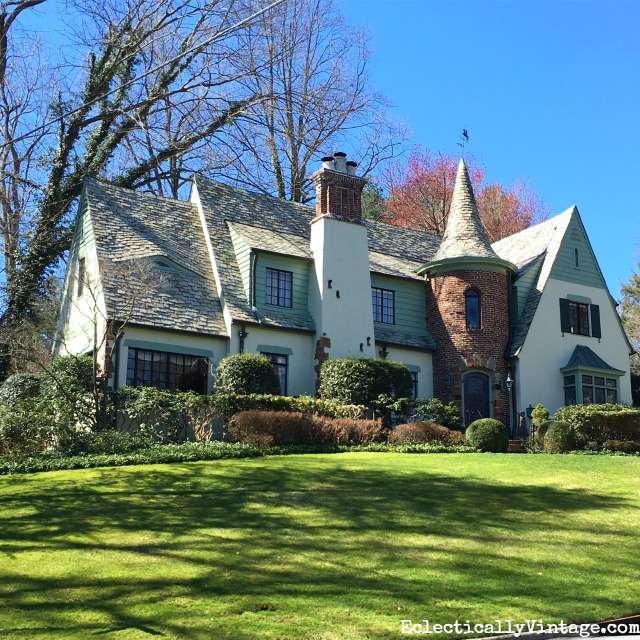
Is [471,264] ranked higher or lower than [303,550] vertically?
higher

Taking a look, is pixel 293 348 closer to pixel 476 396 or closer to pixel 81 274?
pixel 476 396

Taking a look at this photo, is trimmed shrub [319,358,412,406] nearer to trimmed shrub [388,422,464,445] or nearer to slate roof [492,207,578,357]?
trimmed shrub [388,422,464,445]

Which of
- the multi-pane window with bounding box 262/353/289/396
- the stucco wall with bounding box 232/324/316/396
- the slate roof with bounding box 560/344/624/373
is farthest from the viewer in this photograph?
the slate roof with bounding box 560/344/624/373

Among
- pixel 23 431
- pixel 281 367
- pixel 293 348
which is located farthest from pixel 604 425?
pixel 23 431

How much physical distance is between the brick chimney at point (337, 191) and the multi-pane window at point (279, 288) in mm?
2512

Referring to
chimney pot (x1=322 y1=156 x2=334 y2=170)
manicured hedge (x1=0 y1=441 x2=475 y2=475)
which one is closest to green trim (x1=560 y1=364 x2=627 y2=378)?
manicured hedge (x1=0 y1=441 x2=475 y2=475)

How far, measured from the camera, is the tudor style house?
22641 mm

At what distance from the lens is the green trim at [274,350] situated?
23.7 metres

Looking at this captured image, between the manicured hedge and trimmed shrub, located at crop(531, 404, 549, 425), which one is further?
trimmed shrub, located at crop(531, 404, 549, 425)

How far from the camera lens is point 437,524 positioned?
1139cm

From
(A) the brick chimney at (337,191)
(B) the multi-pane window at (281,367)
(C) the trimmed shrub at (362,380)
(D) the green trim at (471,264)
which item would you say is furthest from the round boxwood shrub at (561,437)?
(A) the brick chimney at (337,191)

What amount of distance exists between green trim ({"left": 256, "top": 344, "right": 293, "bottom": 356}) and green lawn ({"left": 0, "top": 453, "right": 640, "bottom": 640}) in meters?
8.16

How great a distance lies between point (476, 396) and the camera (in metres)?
26.3

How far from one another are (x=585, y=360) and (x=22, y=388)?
60.0ft
